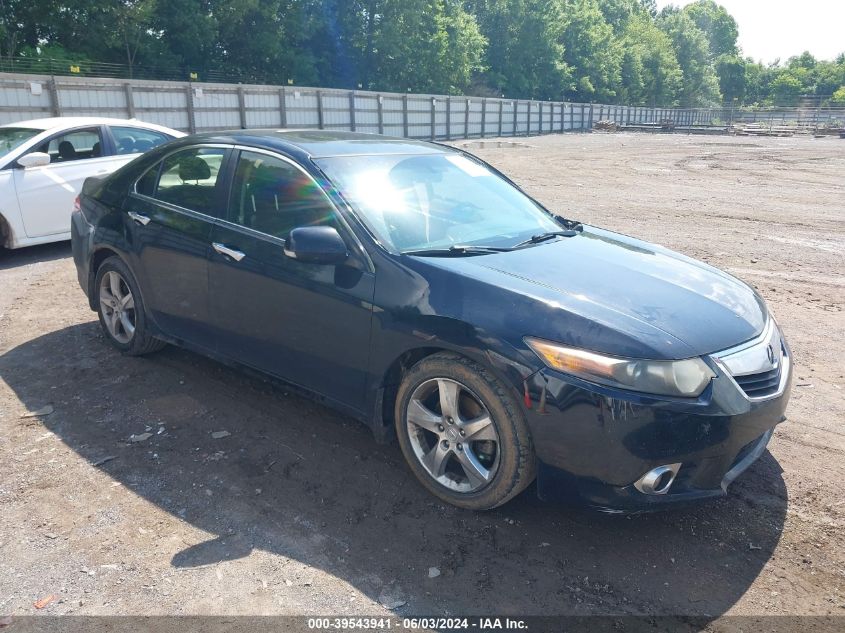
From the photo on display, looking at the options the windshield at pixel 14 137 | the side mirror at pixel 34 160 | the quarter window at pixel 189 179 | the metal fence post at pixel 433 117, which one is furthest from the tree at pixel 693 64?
the quarter window at pixel 189 179

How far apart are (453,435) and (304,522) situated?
0.80 metres

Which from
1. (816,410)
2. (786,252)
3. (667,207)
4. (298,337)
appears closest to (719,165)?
(667,207)

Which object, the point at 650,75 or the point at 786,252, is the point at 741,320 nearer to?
the point at 786,252

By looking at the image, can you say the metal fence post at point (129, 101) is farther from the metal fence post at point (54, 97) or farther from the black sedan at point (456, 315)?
the black sedan at point (456, 315)

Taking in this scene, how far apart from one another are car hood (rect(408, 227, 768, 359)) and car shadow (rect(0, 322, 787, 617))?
82cm

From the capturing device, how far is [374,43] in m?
56.1

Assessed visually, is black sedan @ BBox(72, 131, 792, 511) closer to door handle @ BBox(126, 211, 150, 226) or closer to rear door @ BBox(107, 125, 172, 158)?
door handle @ BBox(126, 211, 150, 226)

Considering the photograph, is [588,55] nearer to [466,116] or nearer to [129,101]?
[466,116]

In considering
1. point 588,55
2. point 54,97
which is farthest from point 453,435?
point 588,55

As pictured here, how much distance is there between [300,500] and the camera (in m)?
3.39

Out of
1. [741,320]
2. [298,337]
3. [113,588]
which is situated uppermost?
[741,320]

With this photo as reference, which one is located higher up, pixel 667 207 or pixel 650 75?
pixel 650 75

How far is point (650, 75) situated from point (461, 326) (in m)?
113

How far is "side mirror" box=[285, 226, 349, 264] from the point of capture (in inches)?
135
